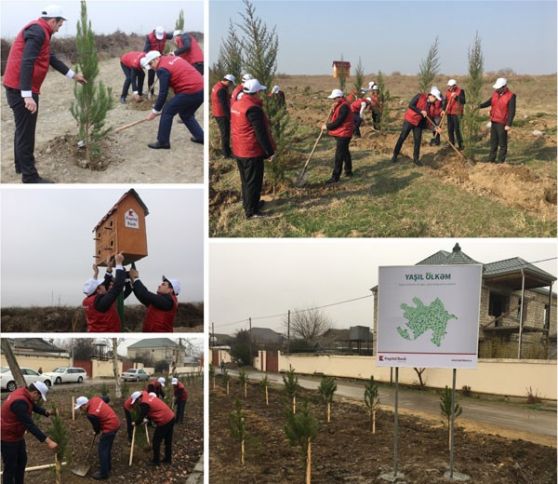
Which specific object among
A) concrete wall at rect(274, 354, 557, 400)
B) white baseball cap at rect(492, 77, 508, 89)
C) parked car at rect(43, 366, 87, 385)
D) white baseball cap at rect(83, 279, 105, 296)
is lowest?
parked car at rect(43, 366, 87, 385)

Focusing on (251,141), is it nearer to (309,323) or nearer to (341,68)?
(341,68)

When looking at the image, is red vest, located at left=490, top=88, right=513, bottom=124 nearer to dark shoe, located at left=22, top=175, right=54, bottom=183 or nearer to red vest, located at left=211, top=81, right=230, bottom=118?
red vest, located at left=211, top=81, right=230, bottom=118

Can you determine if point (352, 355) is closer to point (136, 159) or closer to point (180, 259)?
point (180, 259)

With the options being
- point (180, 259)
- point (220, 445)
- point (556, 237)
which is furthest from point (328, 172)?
point (220, 445)

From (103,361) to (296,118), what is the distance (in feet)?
9.73

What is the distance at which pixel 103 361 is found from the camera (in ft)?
20.7

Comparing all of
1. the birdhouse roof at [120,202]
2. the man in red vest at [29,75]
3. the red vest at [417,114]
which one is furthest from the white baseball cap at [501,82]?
the man in red vest at [29,75]

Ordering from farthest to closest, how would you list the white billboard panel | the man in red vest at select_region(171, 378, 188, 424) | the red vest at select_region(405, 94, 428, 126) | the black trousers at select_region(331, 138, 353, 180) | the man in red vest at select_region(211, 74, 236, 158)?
the red vest at select_region(405, 94, 428, 126)
the black trousers at select_region(331, 138, 353, 180)
the man in red vest at select_region(211, 74, 236, 158)
the man in red vest at select_region(171, 378, 188, 424)
the white billboard panel

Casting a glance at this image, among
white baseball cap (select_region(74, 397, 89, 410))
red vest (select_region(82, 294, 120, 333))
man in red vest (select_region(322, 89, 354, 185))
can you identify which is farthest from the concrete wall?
man in red vest (select_region(322, 89, 354, 185))

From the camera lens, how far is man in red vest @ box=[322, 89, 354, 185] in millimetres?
6648

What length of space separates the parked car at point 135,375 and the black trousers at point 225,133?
2161 mm

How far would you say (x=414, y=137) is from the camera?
6949mm

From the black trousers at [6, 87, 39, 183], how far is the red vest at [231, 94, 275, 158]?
176cm

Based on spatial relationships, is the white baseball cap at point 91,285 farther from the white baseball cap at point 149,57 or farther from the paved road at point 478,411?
the white baseball cap at point 149,57
